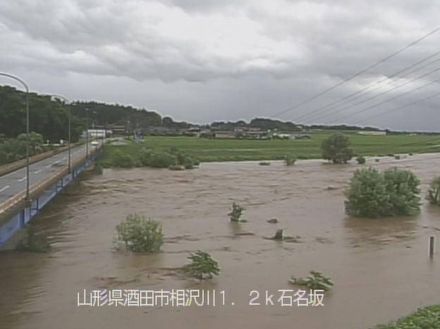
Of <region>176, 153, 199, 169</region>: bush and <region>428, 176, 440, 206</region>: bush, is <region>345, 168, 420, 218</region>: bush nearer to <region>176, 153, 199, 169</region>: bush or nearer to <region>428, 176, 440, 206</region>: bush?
<region>428, 176, 440, 206</region>: bush

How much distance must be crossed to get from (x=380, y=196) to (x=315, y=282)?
2120 cm

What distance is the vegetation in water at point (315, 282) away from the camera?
22.4 metres

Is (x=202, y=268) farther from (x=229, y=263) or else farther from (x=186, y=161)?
(x=186, y=161)

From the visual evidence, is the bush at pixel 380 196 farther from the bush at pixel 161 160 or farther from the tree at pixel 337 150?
the tree at pixel 337 150

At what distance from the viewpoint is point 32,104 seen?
95.8 meters

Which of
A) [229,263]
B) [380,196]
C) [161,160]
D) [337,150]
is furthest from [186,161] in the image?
[229,263]

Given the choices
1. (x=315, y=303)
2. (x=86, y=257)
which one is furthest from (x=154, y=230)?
(x=315, y=303)

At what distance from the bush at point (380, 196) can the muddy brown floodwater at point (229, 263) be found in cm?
107

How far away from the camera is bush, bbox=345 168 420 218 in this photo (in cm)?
4231

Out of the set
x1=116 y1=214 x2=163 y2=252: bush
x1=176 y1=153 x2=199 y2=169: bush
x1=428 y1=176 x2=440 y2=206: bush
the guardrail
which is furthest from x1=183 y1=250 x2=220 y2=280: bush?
x1=176 y1=153 x2=199 y2=169: bush

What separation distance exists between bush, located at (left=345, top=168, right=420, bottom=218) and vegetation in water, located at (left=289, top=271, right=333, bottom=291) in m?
19.2

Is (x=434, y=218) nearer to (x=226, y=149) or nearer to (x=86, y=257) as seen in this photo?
(x=86, y=257)

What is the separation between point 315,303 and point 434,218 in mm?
24641

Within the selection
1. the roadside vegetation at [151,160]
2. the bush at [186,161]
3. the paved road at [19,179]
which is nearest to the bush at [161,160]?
the roadside vegetation at [151,160]
